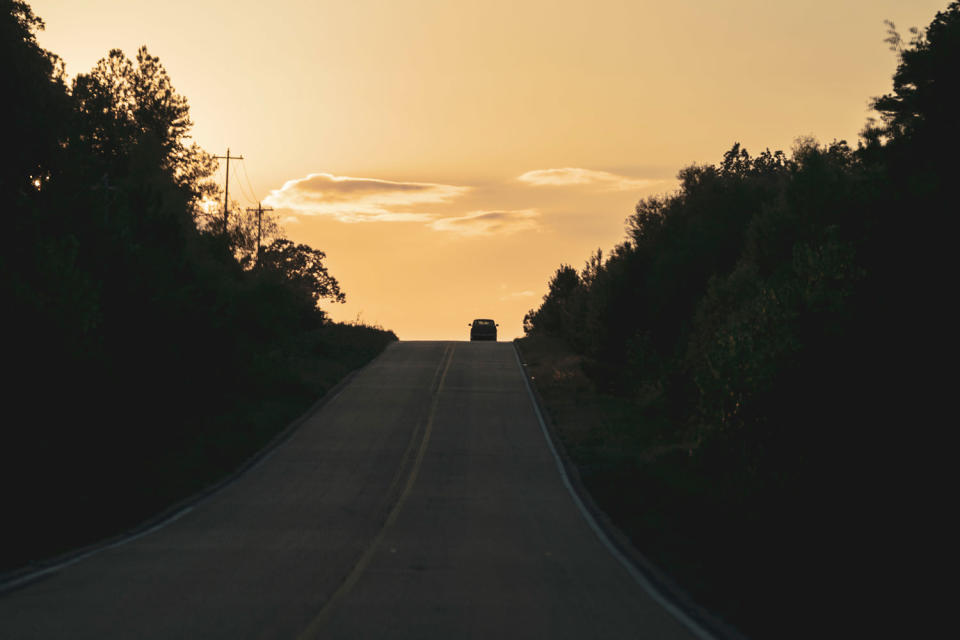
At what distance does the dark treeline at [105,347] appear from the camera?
20.8 m

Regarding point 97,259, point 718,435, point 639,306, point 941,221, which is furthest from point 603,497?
point 639,306

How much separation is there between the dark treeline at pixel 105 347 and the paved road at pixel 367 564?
2.07m

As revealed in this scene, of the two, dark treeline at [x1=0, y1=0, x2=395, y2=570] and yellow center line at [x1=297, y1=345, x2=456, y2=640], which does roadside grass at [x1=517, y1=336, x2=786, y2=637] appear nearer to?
yellow center line at [x1=297, y1=345, x2=456, y2=640]

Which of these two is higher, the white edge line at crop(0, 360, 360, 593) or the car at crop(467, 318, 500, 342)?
the car at crop(467, 318, 500, 342)

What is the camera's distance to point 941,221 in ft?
55.7

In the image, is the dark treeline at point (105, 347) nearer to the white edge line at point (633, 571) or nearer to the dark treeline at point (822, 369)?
the white edge line at point (633, 571)

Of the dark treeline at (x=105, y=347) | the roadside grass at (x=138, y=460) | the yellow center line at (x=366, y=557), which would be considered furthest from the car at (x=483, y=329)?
the yellow center line at (x=366, y=557)

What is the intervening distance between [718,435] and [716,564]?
1229 centimetres

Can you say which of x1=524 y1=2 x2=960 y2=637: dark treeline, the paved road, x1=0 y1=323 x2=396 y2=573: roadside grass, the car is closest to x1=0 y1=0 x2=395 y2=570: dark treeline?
x1=0 y1=323 x2=396 y2=573: roadside grass

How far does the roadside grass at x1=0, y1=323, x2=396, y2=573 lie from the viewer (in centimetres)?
1922

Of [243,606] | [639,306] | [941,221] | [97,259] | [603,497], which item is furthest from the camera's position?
[639,306]

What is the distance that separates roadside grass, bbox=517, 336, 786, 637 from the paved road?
0.90 m

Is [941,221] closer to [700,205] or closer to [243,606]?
[243,606]

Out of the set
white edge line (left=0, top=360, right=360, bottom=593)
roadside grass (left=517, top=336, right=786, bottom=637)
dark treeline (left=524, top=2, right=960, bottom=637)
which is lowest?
white edge line (left=0, top=360, right=360, bottom=593)
